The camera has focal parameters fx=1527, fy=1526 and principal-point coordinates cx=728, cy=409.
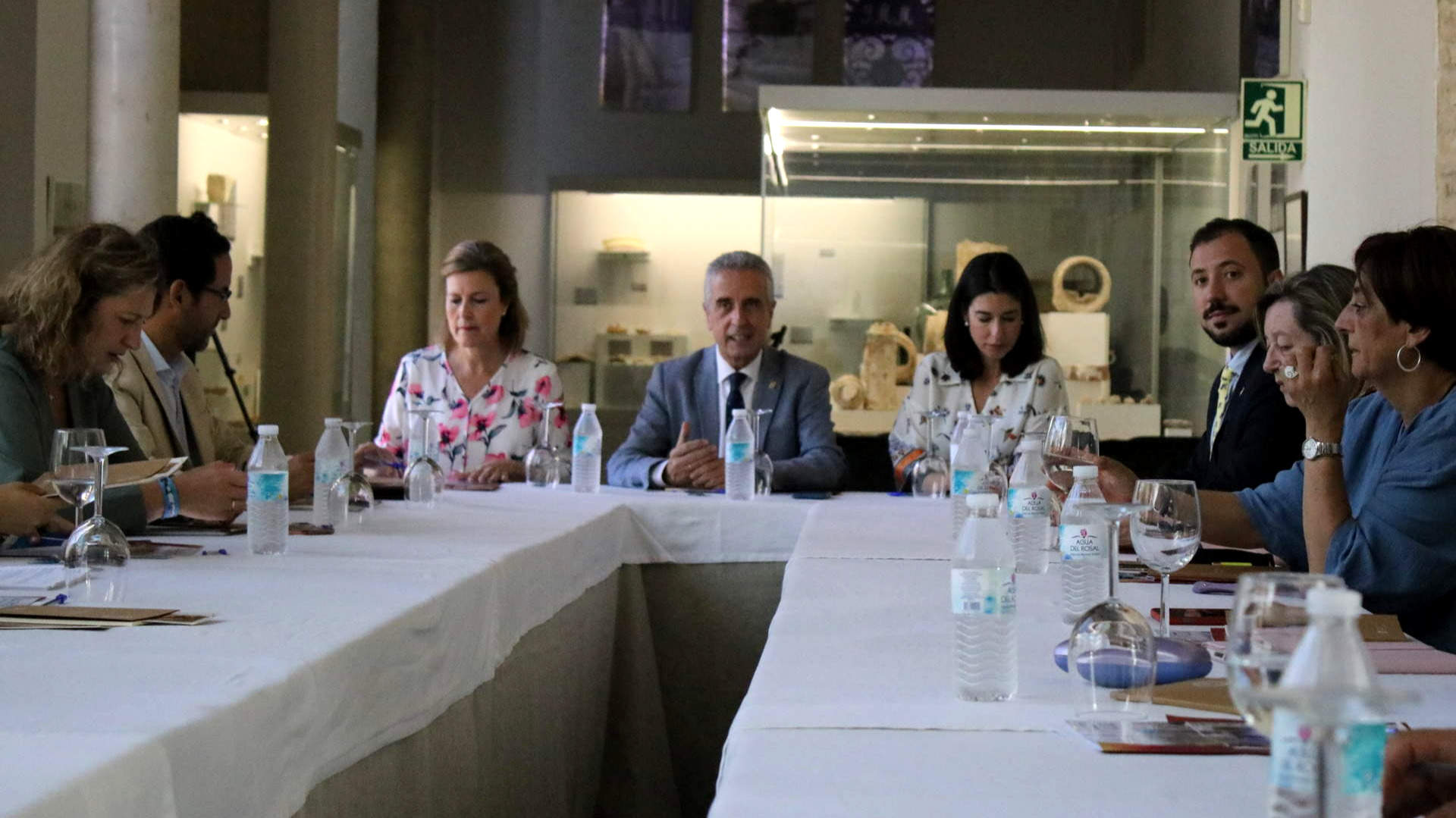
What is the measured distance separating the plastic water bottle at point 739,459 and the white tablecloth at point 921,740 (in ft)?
6.65

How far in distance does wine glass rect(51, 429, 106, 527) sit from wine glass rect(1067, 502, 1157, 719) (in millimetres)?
1464

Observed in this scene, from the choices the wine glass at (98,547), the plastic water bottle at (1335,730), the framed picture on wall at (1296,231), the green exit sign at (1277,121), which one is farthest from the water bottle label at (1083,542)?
the green exit sign at (1277,121)

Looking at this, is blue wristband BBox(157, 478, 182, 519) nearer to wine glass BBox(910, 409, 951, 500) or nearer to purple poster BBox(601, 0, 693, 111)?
wine glass BBox(910, 409, 951, 500)

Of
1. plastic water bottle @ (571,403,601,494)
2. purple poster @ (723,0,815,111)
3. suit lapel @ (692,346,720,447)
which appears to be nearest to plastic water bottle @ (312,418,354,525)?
plastic water bottle @ (571,403,601,494)

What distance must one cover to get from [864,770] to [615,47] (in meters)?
9.07

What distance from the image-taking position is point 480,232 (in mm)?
10016

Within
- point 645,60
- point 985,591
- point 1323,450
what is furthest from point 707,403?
point 645,60

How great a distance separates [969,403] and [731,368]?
0.76 metres

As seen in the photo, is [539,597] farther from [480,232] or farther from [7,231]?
[480,232]

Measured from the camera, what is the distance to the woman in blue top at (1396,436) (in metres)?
2.31

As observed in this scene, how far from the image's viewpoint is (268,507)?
105 inches

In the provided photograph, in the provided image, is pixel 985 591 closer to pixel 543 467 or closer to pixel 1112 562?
pixel 1112 562

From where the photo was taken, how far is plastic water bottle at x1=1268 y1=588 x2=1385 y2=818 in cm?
78

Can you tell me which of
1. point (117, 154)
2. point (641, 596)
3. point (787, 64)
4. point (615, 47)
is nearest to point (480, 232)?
point (615, 47)
